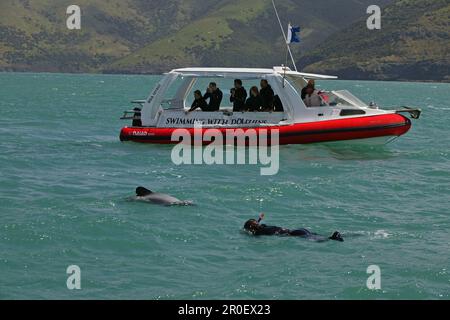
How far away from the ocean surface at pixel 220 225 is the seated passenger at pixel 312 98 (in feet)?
4.84

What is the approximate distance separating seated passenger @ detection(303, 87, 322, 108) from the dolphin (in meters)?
10.0

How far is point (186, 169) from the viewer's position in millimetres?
24484

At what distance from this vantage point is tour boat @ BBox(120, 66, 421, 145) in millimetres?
27500

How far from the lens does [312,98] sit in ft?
91.9

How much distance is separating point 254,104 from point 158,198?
995 centimetres

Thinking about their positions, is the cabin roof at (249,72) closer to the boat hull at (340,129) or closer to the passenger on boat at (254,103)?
the passenger on boat at (254,103)

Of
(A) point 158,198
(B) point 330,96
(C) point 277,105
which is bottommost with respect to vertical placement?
(A) point 158,198

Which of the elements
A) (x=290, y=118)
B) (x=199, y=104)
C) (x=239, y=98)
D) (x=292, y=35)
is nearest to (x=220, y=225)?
(x=290, y=118)

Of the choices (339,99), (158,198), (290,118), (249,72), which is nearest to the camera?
(158,198)

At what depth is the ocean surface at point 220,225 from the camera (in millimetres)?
13430

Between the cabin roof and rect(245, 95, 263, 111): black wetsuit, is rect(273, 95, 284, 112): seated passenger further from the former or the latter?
the cabin roof

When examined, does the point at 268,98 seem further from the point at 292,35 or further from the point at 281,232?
the point at 281,232
